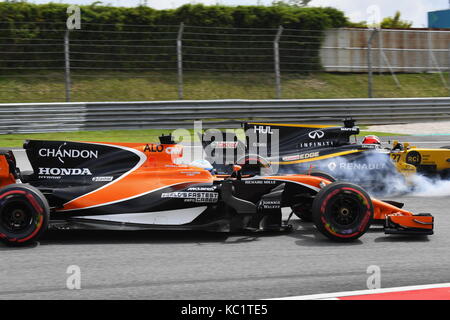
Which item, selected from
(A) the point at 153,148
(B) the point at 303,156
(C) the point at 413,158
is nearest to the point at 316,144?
(B) the point at 303,156

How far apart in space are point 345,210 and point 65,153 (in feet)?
9.45

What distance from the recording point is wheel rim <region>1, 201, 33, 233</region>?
5547mm

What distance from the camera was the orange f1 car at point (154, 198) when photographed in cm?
571

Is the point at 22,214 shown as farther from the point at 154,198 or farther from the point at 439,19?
the point at 439,19

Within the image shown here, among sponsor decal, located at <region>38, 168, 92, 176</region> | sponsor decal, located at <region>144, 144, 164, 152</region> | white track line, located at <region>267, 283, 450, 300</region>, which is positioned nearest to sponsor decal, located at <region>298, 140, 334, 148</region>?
sponsor decal, located at <region>144, 144, 164, 152</region>

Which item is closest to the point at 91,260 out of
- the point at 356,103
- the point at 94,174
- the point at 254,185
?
the point at 94,174

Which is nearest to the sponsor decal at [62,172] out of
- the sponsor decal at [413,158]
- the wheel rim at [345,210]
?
the wheel rim at [345,210]

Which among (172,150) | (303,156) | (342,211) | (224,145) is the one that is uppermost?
(172,150)

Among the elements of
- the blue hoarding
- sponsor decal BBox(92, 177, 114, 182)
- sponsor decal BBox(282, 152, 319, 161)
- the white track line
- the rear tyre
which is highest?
the blue hoarding

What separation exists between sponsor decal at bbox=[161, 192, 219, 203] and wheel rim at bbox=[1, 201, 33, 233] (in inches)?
51.2

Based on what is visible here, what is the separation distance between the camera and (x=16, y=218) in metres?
5.56

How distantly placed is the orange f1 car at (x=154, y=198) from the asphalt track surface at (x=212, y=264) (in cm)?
18

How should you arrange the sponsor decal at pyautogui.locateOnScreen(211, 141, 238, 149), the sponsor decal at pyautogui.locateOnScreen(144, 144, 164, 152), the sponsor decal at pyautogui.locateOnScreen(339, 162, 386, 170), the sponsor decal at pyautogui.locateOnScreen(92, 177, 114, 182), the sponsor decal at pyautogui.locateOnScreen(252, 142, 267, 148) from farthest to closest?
the sponsor decal at pyautogui.locateOnScreen(252, 142, 267, 148)
the sponsor decal at pyautogui.locateOnScreen(339, 162, 386, 170)
the sponsor decal at pyautogui.locateOnScreen(211, 141, 238, 149)
the sponsor decal at pyautogui.locateOnScreen(144, 144, 164, 152)
the sponsor decal at pyautogui.locateOnScreen(92, 177, 114, 182)

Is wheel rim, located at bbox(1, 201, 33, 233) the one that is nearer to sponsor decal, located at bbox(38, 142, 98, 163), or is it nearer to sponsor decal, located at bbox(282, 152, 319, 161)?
sponsor decal, located at bbox(38, 142, 98, 163)
